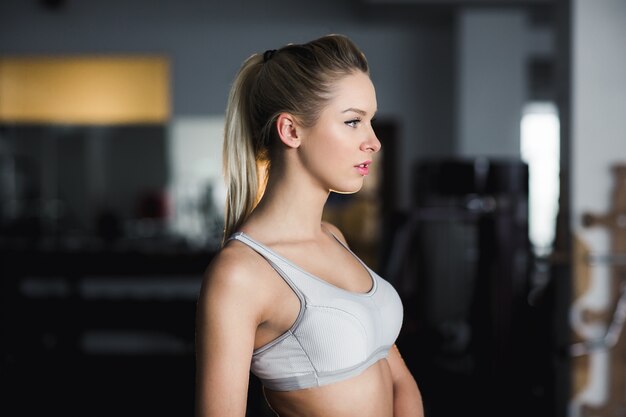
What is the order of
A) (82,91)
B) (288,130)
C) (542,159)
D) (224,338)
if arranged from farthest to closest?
(542,159) → (82,91) → (288,130) → (224,338)

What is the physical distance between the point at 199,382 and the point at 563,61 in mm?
3265

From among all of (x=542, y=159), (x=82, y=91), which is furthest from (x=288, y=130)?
(x=542, y=159)

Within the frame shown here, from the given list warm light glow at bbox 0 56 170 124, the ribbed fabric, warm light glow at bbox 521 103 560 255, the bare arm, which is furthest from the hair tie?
warm light glow at bbox 521 103 560 255

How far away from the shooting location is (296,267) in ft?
3.37

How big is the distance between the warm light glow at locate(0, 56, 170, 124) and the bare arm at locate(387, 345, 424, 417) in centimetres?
625

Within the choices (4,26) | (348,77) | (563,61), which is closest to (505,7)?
(563,61)

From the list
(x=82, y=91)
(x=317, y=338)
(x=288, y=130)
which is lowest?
(x=317, y=338)

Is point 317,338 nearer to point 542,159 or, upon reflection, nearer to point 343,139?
point 343,139

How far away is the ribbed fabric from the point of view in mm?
1006

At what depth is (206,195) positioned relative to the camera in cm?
645

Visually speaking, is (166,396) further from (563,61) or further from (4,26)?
(4,26)

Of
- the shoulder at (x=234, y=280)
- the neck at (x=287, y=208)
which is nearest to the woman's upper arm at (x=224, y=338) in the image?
the shoulder at (x=234, y=280)

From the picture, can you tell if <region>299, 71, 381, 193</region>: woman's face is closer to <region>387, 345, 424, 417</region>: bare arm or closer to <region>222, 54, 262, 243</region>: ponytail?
<region>222, 54, 262, 243</region>: ponytail

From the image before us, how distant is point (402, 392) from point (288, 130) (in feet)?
1.38
